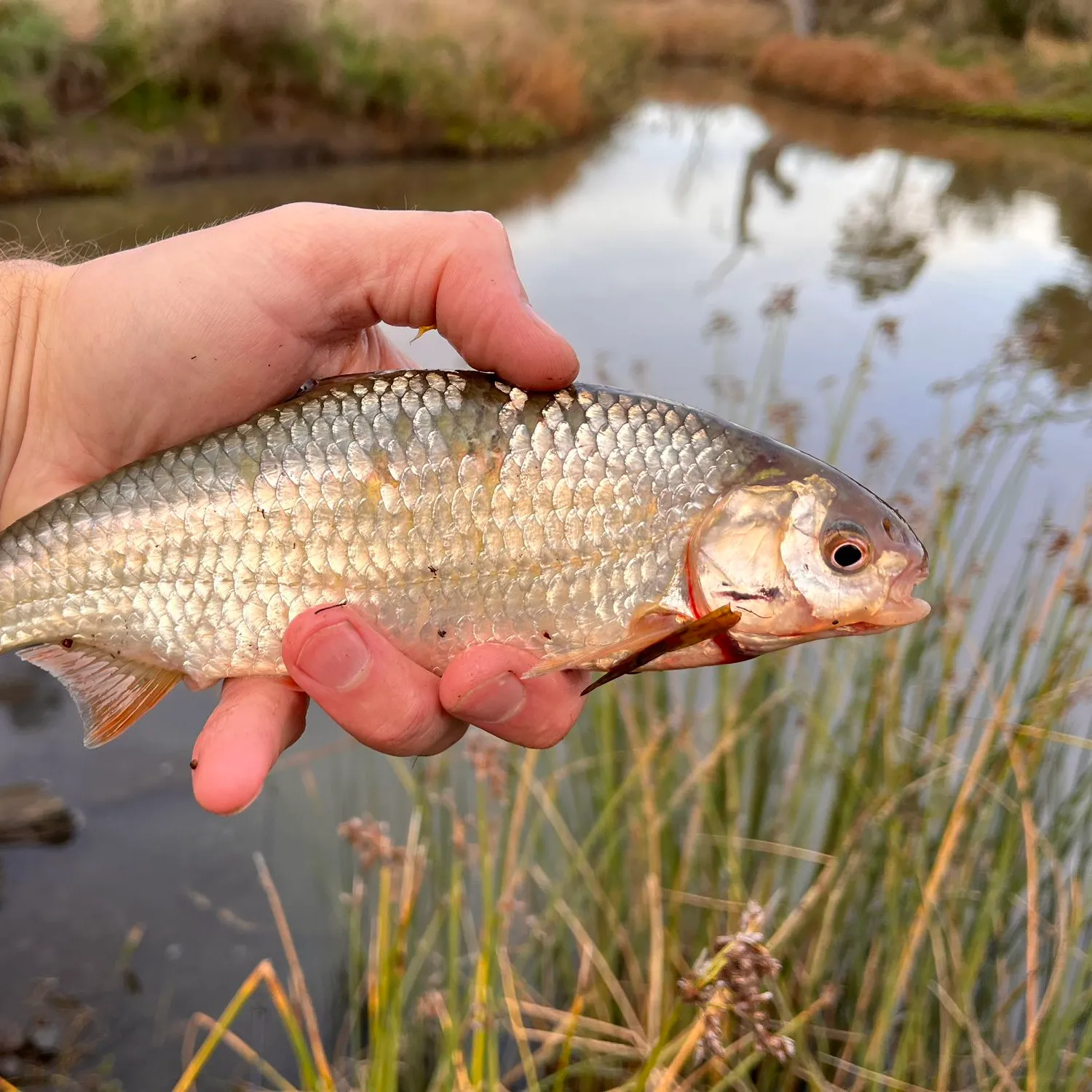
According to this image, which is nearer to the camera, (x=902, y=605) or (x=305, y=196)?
(x=902, y=605)

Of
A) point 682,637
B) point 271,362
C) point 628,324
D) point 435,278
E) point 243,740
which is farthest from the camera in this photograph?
point 628,324

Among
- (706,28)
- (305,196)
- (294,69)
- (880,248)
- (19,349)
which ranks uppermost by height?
(706,28)

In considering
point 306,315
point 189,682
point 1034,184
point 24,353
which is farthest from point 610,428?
point 1034,184

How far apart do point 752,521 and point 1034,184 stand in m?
18.3

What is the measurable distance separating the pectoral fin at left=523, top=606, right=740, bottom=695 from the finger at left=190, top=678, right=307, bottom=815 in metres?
0.64

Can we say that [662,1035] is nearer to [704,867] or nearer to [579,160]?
[704,867]

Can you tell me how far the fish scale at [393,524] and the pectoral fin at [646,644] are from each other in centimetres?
5

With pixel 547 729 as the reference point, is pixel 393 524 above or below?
above

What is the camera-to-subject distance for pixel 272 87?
45.5 feet

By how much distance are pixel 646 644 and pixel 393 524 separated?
645 millimetres

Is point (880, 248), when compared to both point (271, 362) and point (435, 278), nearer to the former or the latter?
point (435, 278)

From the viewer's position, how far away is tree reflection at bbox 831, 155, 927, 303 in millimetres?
10586

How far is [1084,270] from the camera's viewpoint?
36.7ft

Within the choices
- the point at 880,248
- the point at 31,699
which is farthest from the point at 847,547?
the point at 880,248
